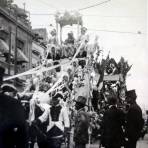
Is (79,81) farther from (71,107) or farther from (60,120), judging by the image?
(60,120)

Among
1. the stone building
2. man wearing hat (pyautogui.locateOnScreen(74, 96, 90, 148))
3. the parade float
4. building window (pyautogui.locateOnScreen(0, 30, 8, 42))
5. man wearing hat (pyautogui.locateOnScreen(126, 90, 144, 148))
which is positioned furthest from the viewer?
building window (pyautogui.locateOnScreen(0, 30, 8, 42))

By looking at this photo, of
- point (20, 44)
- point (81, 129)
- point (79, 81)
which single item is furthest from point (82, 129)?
point (20, 44)

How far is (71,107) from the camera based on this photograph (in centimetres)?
842

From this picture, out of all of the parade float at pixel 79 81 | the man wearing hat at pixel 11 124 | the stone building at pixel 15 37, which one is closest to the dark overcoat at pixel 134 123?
the parade float at pixel 79 81

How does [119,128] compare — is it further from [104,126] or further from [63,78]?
[63,78]

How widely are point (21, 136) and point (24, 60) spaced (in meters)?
8.65

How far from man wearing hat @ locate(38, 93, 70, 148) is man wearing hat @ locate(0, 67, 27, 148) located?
370cm

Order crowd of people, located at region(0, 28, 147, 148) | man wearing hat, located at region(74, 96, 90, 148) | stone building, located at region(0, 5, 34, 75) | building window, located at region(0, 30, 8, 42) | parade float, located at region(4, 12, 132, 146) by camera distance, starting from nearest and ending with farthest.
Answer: crowd of people, located at region(0, 28, 147, 148)
man wearing hat, located at region(74, 96, 90, 148)
parade float, located at region(4, 12, 132, 146)
stone building, located at region(0, 5, 34, 75)
building window, located at region(0, 30, 8, 42)

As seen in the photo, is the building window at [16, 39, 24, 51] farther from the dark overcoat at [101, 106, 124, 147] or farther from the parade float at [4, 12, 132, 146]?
the dark overcoat at [101, 106, 124, 147]

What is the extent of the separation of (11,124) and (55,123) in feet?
12.6

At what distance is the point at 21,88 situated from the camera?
974cm

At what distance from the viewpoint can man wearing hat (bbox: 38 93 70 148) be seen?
21.5 feet

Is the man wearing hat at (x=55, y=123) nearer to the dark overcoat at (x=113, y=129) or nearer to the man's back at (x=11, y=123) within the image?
the dark overcoat at (x=113, y=129)

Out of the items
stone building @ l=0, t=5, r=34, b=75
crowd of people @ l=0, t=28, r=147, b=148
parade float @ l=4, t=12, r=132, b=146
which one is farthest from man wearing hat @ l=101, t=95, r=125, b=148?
stone building @ l=0, t=5, r=34, b=75
